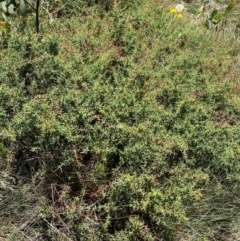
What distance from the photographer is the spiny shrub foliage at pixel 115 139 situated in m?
2.30

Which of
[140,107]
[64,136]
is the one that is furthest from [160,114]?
[64,136]

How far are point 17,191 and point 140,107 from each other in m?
0.84

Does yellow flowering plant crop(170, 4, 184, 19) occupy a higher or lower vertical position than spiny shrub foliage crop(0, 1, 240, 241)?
higher

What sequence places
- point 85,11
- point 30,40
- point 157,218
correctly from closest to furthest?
point 157,218, point 30,40, point 85,11

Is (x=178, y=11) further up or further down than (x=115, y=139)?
further up

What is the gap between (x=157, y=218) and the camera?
2.25m

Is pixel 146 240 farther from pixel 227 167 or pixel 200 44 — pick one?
pixel 200 44

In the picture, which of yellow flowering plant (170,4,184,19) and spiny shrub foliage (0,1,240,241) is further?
yellow flowering plant (170,4,184,19)

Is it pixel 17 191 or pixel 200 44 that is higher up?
pixel 200 44

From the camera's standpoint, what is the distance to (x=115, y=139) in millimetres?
2393

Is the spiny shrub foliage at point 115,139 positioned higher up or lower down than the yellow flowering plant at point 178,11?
lower down

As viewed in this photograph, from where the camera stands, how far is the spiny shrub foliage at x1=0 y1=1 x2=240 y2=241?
2.30 metres

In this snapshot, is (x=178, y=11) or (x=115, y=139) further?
(x=178, y=11)

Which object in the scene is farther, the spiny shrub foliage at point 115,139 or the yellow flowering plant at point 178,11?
A: the yellow flowering plant at point 178,11
